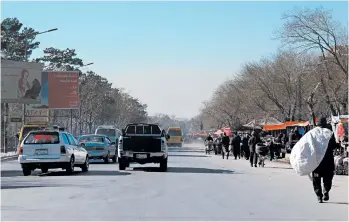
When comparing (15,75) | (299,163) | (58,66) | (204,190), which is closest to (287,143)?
(15,75)

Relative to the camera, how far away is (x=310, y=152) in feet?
46.7

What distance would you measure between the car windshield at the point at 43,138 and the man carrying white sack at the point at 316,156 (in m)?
12.0

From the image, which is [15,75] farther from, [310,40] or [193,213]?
[193,213]

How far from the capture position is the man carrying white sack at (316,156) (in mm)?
14211

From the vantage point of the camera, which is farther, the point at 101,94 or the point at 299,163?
the point at 101,94

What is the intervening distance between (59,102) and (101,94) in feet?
115

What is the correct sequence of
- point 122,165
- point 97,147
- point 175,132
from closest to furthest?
point 122,165, point 97,147, point 175,132

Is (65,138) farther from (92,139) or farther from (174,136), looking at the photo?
(174,136)

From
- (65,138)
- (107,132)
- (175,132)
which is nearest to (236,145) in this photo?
(107,132)

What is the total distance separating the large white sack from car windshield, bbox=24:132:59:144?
1212cm

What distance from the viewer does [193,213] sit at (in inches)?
511

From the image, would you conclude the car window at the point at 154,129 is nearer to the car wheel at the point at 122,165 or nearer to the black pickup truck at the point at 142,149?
the black pickup truck at the point at 142,149

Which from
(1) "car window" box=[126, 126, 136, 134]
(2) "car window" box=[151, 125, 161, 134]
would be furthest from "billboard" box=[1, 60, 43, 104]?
(2) "car window" box=[151, 125, 161, 134]

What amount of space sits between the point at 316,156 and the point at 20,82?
1611 inches
